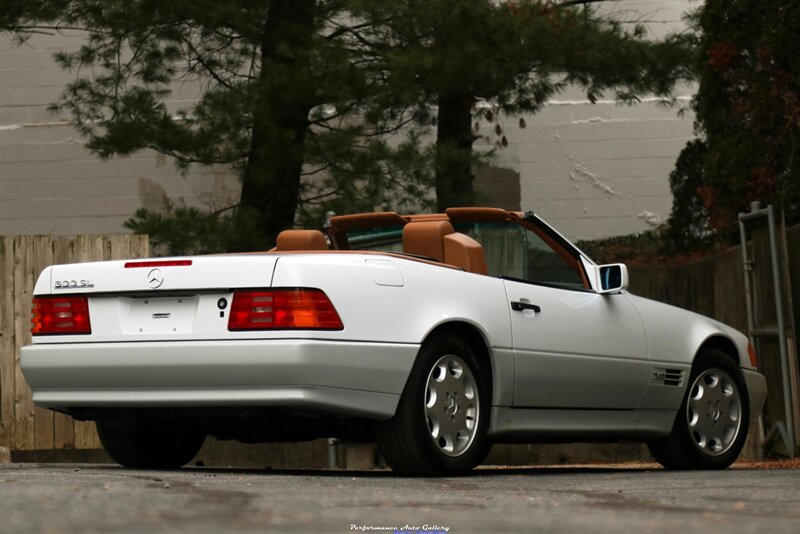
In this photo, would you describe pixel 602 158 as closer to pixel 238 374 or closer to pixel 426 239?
pixel 426 239

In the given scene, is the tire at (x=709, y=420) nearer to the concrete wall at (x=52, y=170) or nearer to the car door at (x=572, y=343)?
the car door at (x=572, y=343)

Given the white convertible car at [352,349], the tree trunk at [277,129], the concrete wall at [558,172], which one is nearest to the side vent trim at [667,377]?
the white convertible car at [352,349]

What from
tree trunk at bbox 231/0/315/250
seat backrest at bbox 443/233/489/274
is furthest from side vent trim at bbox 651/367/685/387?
tree trunk at bbox 231/0/315/250

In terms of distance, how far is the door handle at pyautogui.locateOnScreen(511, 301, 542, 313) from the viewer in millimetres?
7559

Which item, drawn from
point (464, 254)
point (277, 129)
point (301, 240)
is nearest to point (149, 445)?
point (301, 240)

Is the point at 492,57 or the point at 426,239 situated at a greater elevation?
the point at 492,57

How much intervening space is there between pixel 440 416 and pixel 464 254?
0.94m

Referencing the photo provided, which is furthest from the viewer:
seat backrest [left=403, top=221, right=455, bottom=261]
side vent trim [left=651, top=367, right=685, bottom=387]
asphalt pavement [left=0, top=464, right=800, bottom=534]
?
side vent trim [left=651, top=367, right=685, bottom=387]

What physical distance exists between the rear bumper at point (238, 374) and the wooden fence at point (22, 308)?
3986 millimetres

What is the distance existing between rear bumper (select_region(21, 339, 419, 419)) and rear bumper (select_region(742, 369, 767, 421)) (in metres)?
2.94

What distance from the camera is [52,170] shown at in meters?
18.8

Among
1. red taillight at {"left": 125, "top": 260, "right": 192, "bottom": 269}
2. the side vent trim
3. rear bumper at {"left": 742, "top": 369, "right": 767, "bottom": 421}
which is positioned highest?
red taillight at {"left": 125, "top": 260, "right": 192, "bottom": 269}

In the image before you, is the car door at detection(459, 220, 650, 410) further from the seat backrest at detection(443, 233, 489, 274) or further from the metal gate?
the metal gate

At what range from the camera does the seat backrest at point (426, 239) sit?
773cm
